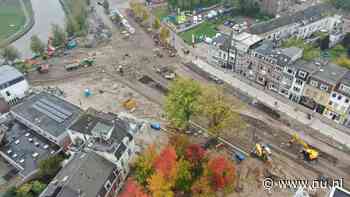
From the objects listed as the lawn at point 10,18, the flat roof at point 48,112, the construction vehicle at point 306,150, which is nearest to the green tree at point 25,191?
the flat roof at point 48,112

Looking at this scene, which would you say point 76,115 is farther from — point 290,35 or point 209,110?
point 290,35

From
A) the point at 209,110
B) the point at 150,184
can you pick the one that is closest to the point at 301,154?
the point at 209,110

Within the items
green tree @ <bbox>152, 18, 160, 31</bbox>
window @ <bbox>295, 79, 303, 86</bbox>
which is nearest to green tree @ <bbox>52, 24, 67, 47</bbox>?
green tree @ <bbox>152, 18, 160, 31</bbox>

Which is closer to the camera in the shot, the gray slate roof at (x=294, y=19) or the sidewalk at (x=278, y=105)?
the sidewalk at (x=278, y=105)

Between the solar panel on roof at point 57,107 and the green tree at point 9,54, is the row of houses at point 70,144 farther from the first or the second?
the green tree at point 9,54

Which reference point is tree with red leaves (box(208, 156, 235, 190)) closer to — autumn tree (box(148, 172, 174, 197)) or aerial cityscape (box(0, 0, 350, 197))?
aerial cityscape (box(0, 0, 350, 197))

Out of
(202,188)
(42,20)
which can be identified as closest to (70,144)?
(202,188)

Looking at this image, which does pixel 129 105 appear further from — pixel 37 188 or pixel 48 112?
pixel 37 188

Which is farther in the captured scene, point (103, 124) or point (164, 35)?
point (164, 35)
